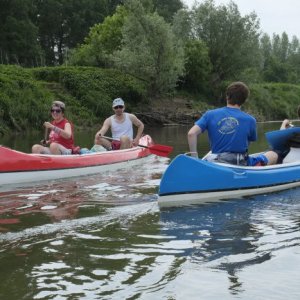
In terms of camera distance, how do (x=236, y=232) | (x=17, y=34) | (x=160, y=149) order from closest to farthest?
(x=236, y=232) < (x=160, y=149) < (x=17, y=34)

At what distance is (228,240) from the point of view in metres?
4.79

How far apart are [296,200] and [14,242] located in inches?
153

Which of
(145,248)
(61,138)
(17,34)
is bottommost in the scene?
(145,248)

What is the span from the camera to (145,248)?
4.54 m

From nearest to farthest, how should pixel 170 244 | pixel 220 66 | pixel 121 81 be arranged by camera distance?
pixel 170 244
pixel 121 81
pixel 220 66

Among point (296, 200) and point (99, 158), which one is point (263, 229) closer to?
point (296, 200)

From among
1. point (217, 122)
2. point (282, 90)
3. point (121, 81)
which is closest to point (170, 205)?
point (217, 122)

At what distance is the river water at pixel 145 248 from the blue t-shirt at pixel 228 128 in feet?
2.43

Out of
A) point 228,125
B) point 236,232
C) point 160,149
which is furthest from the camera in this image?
point 160,149

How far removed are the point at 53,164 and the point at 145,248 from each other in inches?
179

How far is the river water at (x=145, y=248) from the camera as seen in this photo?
11.8 ft

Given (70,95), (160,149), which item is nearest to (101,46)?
(70,95)

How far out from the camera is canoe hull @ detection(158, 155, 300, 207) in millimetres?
6320

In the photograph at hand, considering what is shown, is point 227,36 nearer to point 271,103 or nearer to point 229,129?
point 271,103
